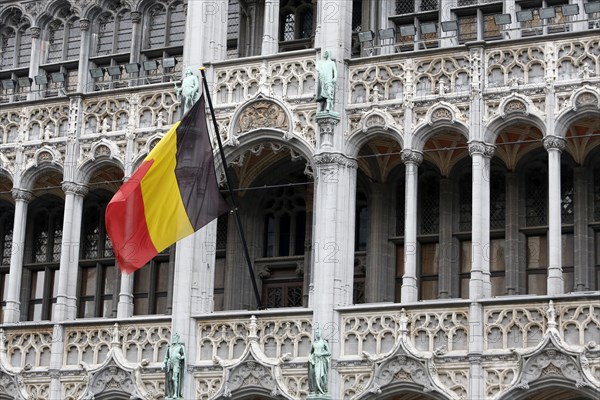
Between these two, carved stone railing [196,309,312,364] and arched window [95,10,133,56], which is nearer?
carved stone railing [196,309,312,364]

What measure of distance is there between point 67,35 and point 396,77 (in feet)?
36.1

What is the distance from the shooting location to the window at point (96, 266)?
39594 mm

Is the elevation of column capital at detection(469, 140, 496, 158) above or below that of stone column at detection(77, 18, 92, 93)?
below

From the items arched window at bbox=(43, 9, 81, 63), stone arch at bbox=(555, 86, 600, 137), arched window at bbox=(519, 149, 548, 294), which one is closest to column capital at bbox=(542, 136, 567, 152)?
stone arch at bbox=(555, 86, 600, 137)

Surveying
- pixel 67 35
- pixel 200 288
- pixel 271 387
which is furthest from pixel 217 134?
pixel 67 35

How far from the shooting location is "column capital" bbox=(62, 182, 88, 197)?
37219mm

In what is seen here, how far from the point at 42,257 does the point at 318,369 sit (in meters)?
11.4

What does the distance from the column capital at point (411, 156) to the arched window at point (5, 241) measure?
12.8 m

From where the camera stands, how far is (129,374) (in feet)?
115

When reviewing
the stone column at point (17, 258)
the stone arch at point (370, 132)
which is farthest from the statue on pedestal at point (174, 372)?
the stone arch at point (370, 132)

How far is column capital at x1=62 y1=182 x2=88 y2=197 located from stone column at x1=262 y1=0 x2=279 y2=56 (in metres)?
5.84

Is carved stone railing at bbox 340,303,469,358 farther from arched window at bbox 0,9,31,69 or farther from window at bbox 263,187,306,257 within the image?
arched window at bbox 0,9,31,69

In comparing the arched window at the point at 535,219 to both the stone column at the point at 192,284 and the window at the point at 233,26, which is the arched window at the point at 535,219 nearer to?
the stone column at the point at 192,284

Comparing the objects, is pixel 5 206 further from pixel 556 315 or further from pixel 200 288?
pixel 556 315
